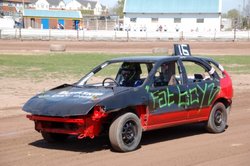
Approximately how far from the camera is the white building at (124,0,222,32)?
271 ft

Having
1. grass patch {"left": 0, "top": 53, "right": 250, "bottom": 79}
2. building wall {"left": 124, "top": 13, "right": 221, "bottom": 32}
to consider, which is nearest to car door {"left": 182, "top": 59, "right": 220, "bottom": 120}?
grass patch {"left": 0, "top": 53, "right": 250, "bottom": 79}

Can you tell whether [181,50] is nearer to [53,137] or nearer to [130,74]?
[130,74]

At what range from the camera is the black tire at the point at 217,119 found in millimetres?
9617

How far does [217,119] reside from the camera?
9766 mm

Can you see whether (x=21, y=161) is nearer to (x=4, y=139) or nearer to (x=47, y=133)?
(x=47, y=133)

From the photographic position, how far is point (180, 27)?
83.8 meters

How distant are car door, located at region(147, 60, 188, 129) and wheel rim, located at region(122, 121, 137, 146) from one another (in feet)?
1.36

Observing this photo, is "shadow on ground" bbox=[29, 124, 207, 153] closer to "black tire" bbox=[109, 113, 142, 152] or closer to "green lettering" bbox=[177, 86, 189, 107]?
"black tire" bbox=[109, 113, 142, 152]

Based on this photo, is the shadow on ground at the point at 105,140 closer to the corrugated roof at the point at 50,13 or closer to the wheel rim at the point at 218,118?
the wheel rim at the point at 218,118

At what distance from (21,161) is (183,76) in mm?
3323

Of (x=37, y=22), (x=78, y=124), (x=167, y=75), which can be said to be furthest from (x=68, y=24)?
(x=78, y=124)

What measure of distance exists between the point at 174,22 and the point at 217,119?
75.7 m

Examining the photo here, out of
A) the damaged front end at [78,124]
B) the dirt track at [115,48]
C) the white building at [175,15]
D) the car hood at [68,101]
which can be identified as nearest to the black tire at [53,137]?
the damaged front end at [78,124]

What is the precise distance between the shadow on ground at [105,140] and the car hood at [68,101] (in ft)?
2.52
